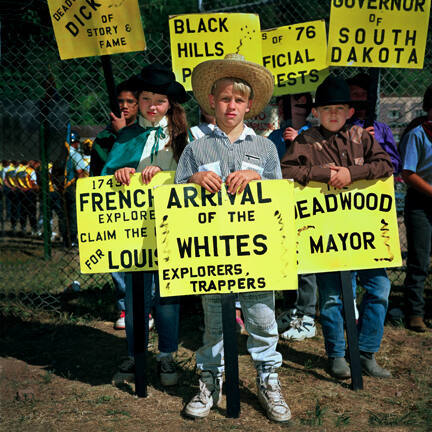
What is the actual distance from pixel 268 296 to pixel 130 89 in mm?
2056

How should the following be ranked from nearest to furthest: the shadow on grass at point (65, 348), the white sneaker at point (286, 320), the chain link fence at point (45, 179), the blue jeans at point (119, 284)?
1. the shadow on grass at point (65, 348)
2. the white sneaker at point (286, 320)
3. the blue jeans at point (119, 284)
4. the chain link fence at point (45, 179)

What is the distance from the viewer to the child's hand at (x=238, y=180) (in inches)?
111

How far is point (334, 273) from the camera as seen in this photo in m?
3.48

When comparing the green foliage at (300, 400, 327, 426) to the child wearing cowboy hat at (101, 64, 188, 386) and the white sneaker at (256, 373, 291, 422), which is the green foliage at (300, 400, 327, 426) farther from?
the child wearing cowboy hat at (101, 64, 188, 386)

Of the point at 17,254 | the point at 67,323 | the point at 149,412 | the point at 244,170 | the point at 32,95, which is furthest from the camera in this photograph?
the point at 32,95

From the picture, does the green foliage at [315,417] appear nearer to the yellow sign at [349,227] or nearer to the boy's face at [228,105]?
the yellow sign at [349,227]

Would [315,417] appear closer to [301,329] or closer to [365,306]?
[365,306]

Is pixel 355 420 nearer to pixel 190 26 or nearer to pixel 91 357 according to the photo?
pixel 91 357

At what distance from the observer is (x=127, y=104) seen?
4137 millimetres

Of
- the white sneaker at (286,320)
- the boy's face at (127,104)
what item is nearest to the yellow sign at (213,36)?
the boy's face at (127,104)

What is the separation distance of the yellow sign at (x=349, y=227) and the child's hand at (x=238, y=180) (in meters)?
Result: 0.55

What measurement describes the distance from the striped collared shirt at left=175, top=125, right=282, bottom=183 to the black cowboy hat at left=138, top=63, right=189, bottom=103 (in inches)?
21.6

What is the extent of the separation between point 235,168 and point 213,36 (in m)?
1.85

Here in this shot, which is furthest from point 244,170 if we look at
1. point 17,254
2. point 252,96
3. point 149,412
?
point 17,254
